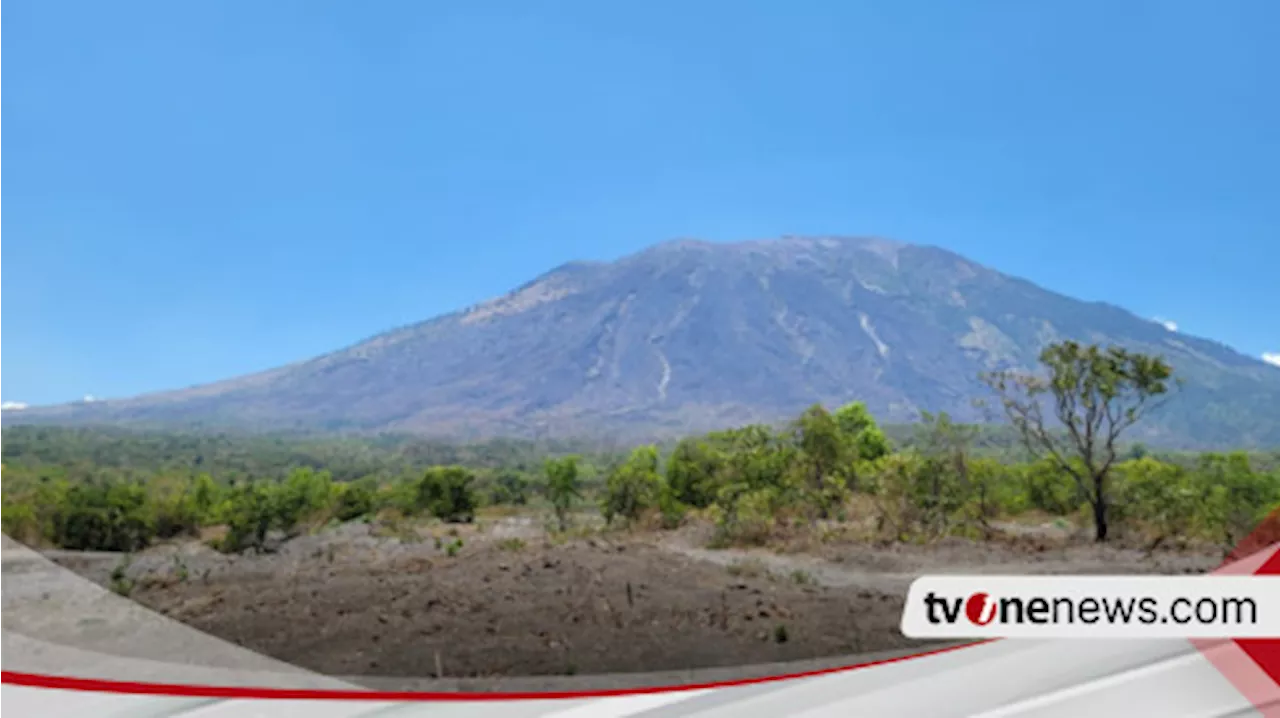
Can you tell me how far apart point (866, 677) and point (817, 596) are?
62cm

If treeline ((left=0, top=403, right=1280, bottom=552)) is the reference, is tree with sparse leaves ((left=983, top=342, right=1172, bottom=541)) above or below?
above

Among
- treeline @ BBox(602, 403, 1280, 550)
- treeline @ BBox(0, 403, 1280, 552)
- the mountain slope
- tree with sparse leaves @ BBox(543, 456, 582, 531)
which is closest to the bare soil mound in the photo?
treeline @ BBox(0, 403, 1280, 552)

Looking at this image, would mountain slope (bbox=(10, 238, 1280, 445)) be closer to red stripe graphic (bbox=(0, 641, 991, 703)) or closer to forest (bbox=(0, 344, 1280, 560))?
forest (bbox=(0, 344, 1280, 560))

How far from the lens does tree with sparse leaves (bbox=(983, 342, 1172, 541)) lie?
2400mm

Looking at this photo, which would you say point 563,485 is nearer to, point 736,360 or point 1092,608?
point 1092,608

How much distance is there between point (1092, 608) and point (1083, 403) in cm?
197

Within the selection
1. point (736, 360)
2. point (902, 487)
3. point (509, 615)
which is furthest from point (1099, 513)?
point (736, 360)

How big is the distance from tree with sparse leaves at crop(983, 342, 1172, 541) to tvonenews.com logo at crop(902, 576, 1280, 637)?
166 cm

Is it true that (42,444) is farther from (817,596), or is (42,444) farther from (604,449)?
(604,449)

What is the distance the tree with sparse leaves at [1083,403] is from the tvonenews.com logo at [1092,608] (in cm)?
166

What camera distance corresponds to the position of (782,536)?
105 inches

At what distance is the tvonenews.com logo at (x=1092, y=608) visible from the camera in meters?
0.71

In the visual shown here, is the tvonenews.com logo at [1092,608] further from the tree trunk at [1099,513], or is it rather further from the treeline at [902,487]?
the tree trunk at [1099,513]

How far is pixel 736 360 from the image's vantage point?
8.35m
